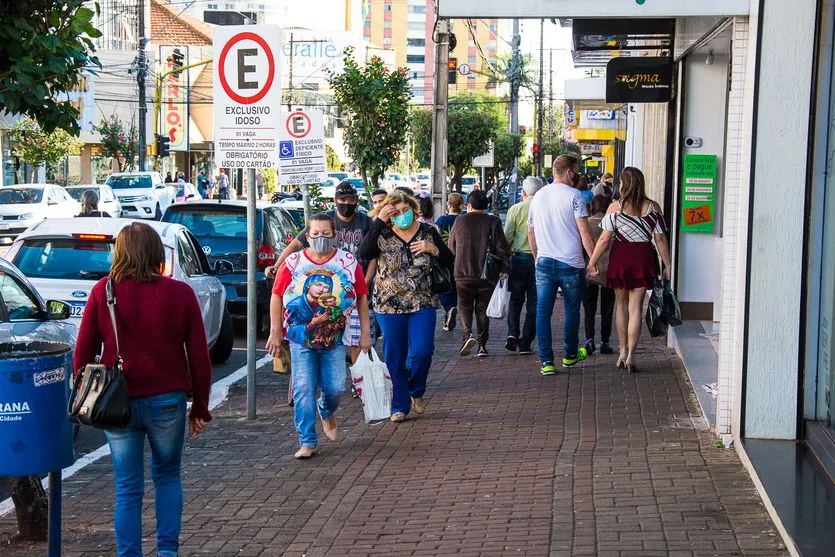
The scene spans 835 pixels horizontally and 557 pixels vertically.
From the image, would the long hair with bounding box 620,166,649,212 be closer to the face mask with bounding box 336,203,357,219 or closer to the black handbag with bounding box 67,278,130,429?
the face mask with bounding box 336,203,357,219

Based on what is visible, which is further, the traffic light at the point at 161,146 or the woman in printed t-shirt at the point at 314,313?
the traffic light at the point at 161,146

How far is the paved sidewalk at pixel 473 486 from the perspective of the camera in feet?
19.6

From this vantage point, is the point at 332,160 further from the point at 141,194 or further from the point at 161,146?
the point at 141,194

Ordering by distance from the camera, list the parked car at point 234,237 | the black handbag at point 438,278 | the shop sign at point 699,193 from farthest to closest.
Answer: the parked car at point 234,237, the shop sign at point 699,193, the black handbag at point 438,278

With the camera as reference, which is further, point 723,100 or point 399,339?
point 723,100

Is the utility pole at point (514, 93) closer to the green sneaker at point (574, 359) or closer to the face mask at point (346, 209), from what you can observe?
the green sneaker at point (574, 359)

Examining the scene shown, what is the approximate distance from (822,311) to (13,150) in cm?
3957

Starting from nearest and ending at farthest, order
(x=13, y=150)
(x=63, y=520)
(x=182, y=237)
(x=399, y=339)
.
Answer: (x=63, y=520), (x=399, y=339), (x=182, y=237), (x=13, y=150)

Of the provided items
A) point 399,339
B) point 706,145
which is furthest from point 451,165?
point 399,339

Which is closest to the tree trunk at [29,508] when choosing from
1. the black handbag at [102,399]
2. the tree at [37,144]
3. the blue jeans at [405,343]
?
the black handbag at [102,399]

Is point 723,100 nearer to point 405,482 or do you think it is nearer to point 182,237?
point 182,237

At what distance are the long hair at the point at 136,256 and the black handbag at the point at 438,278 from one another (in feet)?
12.7

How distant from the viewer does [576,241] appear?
11008 mm

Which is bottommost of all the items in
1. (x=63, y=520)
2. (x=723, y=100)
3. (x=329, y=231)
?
(x=63, y=520)
